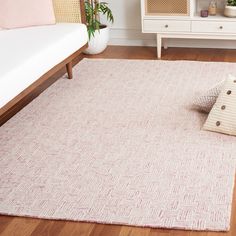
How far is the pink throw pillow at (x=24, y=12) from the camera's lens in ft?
11.2

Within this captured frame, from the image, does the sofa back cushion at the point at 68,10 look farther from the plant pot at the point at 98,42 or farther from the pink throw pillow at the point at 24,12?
the plant pot at the point at 98,42

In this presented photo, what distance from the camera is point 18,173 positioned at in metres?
2.40

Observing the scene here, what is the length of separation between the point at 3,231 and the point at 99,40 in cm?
240

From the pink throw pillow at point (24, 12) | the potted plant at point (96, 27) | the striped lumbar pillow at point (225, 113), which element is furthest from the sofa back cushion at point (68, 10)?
the striped lumbar pillow at point (225, 113)

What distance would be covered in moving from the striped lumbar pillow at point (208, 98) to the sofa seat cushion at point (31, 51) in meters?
0.91

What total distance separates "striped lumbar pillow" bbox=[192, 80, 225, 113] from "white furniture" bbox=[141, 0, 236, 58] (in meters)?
1.04

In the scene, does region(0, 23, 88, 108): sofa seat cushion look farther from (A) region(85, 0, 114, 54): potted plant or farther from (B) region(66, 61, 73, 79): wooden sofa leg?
(A) region(85, 0, 114, 54): potted plant

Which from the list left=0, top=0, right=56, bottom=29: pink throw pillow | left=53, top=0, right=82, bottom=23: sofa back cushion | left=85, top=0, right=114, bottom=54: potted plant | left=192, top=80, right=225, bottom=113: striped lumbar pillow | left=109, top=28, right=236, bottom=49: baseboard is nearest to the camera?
left=192, top=80, right=225, bottom=113: striped lumbar pillow

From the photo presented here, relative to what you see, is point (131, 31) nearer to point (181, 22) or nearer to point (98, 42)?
point (98, 42)

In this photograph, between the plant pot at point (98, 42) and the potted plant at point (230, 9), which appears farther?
the plant pot at point (98, 42)

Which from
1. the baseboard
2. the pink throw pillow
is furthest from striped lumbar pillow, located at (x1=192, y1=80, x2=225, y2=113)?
the baseboard

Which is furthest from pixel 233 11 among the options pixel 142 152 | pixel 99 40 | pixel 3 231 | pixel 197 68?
pixel 3 231

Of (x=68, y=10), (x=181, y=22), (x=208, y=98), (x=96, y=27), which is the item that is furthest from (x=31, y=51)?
(x=181, y=22)

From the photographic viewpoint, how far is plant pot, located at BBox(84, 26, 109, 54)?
4.12m
